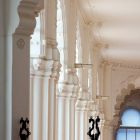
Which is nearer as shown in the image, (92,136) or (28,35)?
(28,35)

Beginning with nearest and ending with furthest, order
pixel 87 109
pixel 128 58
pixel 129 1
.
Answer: pixel 129 1 → pixel 87 109 → pixel 128 58

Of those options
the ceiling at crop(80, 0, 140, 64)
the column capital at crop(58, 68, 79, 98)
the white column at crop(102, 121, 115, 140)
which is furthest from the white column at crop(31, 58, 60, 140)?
the white column at crop(102, 121, 115, 140)

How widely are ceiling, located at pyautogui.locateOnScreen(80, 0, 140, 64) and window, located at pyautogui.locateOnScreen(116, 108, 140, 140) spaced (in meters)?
7.29

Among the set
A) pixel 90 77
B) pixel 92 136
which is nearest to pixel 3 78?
pixel 92 136

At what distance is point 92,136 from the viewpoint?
23.0ft

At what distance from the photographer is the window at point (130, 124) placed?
1272 inches

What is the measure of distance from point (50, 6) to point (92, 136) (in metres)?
4.09

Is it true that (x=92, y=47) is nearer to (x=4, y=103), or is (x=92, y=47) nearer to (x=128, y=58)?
(x=128, y=58)

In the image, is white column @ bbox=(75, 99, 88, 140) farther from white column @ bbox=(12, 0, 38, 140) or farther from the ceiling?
white column @ bbox=(12, 0, 38, 140)

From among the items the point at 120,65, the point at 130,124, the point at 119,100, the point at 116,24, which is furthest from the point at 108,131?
the point at 116,24

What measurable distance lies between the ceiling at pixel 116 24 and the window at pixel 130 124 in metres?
7.29

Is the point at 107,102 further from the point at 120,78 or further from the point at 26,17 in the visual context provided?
the point at 26,17

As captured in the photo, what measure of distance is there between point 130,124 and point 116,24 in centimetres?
1391

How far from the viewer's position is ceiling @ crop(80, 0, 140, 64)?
55.1 ft
